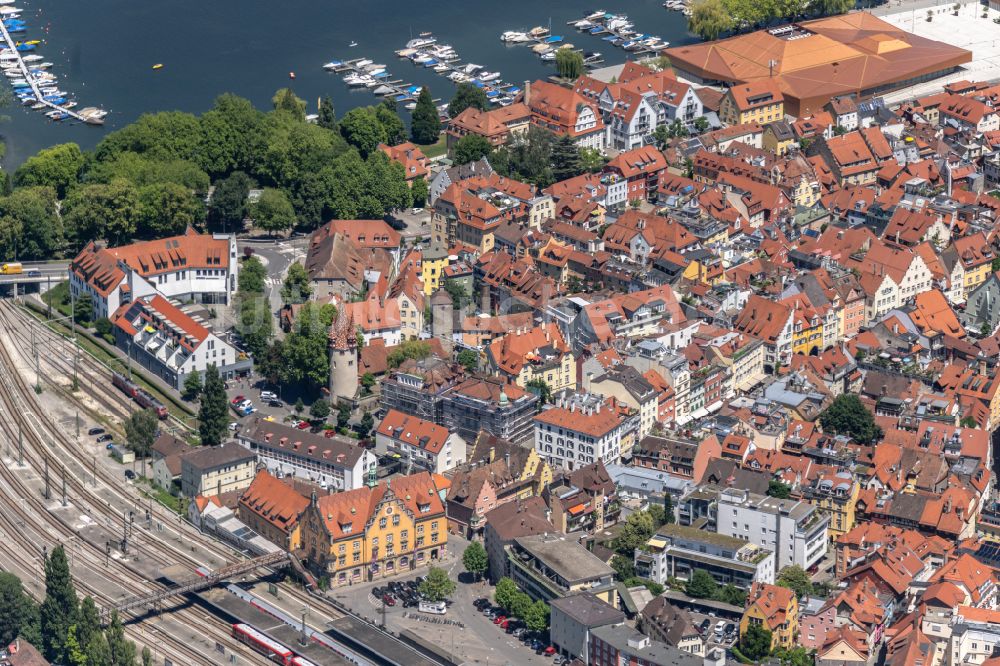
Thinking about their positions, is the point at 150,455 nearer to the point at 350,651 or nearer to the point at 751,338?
the point at 350,651

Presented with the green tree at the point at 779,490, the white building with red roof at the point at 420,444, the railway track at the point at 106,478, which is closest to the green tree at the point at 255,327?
the railway track at the point at 106,478

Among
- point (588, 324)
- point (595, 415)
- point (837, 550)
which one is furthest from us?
point (588, 324)

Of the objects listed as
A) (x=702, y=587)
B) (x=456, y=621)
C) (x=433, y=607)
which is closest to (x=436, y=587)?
(x=433, y=607)

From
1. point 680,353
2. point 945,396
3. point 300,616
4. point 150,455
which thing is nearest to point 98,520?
point 150,455

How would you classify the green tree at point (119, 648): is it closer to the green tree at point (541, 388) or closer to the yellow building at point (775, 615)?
the yellow building at point (775, 615)

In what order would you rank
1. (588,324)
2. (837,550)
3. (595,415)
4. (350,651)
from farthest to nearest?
(588,324) → (595,415) → (837,550) → (350,651)

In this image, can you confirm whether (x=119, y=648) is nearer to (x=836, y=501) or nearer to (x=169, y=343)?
(x=169, y=343)

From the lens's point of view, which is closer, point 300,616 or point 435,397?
point 300,616
